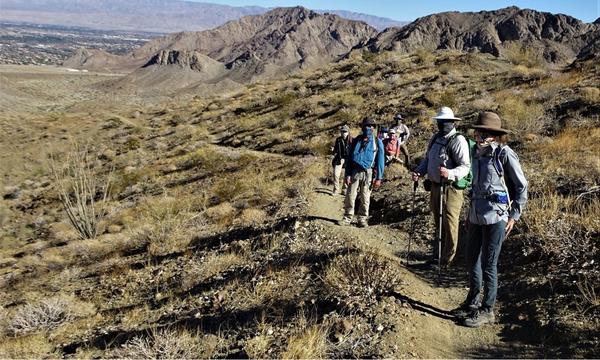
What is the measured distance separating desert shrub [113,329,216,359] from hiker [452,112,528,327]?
3.13 m

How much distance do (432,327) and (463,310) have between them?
41 cm

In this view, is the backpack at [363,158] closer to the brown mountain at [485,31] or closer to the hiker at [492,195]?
the hiker at [492,195]

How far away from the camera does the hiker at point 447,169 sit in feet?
19.6

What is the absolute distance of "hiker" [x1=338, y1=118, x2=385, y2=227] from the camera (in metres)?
8.43

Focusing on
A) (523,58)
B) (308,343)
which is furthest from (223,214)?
(523,58)

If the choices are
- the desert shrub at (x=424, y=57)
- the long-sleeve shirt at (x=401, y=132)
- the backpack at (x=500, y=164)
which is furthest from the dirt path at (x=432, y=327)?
the desert shrub at (x=424, y=57)

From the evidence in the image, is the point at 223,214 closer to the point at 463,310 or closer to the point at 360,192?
the point at 360,192

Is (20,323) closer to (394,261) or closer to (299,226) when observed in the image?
(299,226)

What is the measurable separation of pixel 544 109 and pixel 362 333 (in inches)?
536

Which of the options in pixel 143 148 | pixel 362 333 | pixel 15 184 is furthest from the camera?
pixel 143 148

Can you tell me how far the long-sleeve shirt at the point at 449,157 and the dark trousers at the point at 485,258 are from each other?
82 centimetres

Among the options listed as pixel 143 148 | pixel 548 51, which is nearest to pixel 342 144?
pixel 143 148

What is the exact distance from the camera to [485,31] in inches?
4710

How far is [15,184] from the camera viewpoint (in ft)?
82.3
